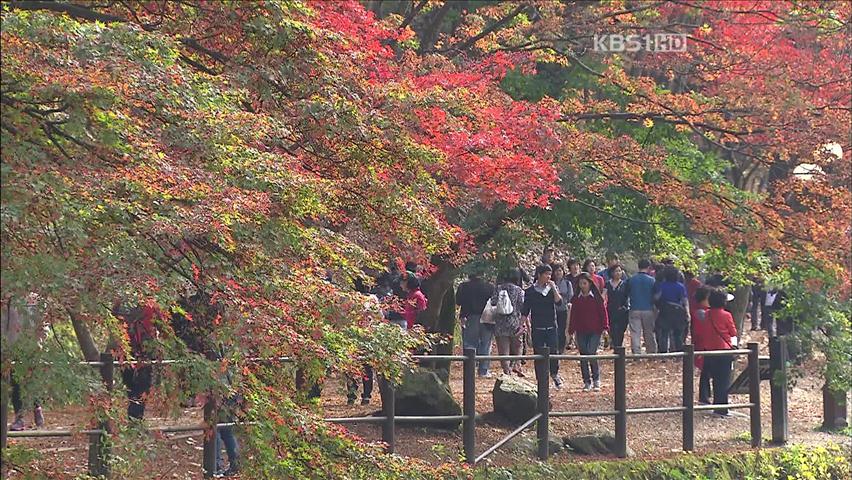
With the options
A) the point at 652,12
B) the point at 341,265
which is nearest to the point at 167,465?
the point at 341,265

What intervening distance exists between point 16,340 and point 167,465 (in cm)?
517

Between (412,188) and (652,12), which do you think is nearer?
(412,188)

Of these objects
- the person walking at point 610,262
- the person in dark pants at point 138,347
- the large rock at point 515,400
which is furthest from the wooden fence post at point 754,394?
the person in dark pants at point 138,347

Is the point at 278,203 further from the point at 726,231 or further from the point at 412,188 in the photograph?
the point at 726,231

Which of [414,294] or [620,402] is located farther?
[414,294]

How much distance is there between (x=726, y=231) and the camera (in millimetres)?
14398

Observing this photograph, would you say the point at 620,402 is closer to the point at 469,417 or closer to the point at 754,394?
the point at 469,417

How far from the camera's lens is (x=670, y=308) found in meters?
18.9

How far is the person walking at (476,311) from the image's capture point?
16672 mm

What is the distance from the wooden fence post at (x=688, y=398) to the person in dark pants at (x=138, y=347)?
5.93m

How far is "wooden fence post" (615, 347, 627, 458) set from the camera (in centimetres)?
Result: 1299

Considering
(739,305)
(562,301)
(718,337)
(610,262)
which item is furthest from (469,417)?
(739,305)

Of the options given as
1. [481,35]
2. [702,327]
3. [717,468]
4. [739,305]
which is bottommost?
[717,468]

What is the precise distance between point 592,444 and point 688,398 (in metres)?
1.17
